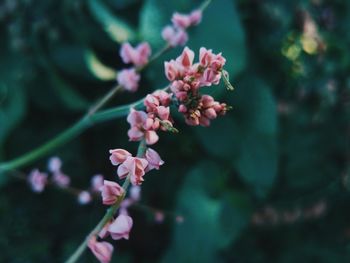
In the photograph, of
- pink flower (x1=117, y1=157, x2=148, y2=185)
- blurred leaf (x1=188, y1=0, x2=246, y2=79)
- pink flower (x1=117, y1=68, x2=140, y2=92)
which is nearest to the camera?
pink flower (x1=117, y1=157, x2=148, y2=185)

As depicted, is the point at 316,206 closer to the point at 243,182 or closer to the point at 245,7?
the point at 243,182

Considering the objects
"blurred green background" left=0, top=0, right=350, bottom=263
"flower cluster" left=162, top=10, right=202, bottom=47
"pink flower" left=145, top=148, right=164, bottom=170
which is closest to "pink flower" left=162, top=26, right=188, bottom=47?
"flower cluster" left=162, top=10, right=202, bottom=47

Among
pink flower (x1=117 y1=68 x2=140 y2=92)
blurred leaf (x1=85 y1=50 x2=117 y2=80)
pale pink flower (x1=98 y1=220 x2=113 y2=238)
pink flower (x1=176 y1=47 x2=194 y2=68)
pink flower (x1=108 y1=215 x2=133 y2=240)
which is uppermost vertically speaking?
blurred leaf (x1=85 y1=50 x2=117 y2=80)

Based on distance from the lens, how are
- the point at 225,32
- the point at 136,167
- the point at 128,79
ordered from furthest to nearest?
the point at 225,32 → the point at 128,79 → the point at 136,167

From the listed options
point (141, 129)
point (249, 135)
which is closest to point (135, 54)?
point (141, 129)

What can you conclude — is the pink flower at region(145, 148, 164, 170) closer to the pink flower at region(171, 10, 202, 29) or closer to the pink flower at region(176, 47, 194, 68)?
the pink flower at region(176, 47, 194, 68)

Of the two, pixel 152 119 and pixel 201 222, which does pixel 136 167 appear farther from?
pixel 201 222

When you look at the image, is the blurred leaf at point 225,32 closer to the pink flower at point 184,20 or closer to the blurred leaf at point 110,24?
the blurred leaf at point 110,24
